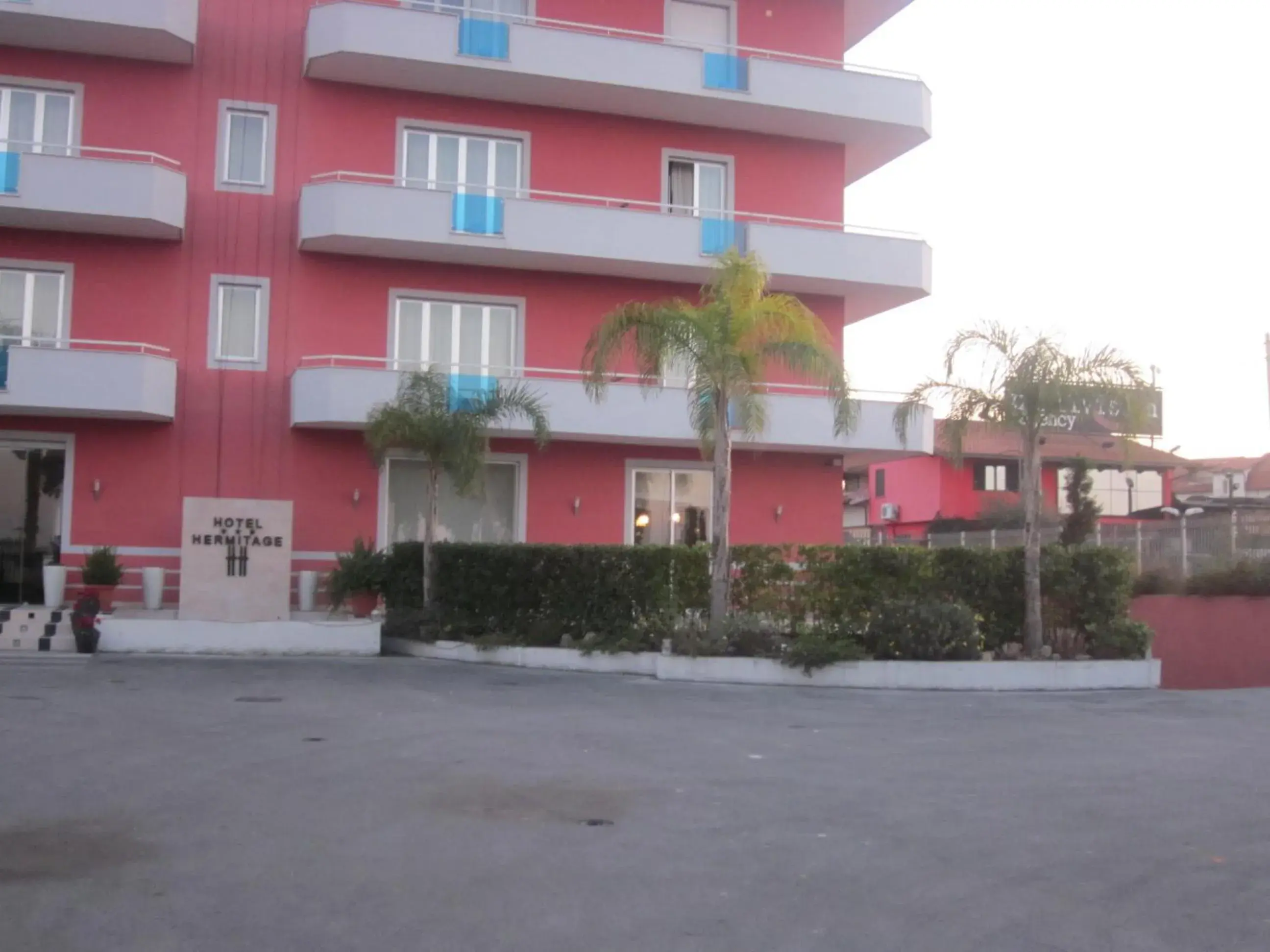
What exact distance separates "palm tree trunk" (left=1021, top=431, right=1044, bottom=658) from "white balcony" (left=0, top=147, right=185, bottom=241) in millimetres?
14558

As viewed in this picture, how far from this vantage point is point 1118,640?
18.0 meters

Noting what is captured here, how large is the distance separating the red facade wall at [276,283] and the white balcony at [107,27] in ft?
1.19

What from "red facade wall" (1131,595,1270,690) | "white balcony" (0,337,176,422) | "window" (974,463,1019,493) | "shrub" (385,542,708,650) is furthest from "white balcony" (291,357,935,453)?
"window" (974,463,1019,493)

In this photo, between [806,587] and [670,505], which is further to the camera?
[670,505]

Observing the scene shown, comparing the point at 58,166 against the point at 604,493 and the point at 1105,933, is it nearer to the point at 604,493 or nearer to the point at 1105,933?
the point at 604,493

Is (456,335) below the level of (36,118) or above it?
below

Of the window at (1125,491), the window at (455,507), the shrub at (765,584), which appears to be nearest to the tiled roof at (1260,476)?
the window at (1125,491)

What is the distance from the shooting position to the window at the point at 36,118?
23.1 metres

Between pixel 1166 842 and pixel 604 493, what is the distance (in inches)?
715

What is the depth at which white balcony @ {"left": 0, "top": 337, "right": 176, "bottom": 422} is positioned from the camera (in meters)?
21.4

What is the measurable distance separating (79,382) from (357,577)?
553cm

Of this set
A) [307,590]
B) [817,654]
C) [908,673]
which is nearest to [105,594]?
[307,590]

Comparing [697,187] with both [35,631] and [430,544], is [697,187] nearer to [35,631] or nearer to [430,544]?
[430,544]

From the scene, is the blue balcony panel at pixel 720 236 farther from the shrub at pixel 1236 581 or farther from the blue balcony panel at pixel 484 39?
the shrub at pixel 1236 581
